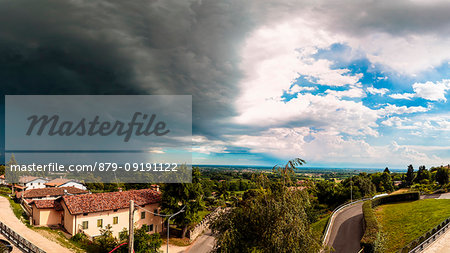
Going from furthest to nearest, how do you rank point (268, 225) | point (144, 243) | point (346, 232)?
1. point (346, 232)
2. point (144, 243)
3. point (268, 225)

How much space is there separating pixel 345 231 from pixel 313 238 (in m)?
22.6

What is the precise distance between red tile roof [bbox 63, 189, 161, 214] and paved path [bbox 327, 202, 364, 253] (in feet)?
90.0

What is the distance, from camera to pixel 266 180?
16141 millimetres

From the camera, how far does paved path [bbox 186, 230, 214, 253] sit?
116 ft

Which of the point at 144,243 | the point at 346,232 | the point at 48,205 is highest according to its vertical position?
the point at 48,205

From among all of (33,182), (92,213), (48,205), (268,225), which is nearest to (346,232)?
(268,225)

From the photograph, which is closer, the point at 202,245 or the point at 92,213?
the point at 92,213

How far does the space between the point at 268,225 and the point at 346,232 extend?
24355 millimetres

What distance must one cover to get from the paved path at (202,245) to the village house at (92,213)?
674cm

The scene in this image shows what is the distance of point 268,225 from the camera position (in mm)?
13750

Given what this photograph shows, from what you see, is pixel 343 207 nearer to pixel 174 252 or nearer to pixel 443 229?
pixel 443 229

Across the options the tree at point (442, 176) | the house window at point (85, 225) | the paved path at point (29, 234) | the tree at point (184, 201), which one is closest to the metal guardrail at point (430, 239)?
the tree at point (184, 201)

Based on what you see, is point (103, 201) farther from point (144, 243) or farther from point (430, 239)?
point (430, 239)

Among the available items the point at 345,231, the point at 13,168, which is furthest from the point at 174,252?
the point at 13,168
